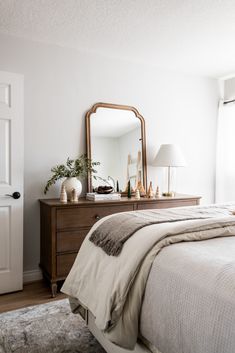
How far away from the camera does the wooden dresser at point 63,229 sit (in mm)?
2656

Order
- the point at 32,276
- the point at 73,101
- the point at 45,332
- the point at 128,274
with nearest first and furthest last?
the point at 128,274
the point at 45,332
the point at 32,276
the point at 73,101

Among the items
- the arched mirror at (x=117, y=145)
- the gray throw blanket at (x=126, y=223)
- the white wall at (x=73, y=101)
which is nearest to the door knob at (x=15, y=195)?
the white wall at (x=73, y=101)

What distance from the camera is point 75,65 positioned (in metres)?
3.23

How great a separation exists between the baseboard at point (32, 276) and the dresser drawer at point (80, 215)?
0.73 meters

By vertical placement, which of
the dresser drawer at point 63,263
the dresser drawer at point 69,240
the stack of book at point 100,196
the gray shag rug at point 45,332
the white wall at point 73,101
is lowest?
the gray shag rug at point 45,332

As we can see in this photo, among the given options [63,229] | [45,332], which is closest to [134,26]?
[63,229]

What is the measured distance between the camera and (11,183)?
9.06 feet

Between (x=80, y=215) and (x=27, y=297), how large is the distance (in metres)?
0.88

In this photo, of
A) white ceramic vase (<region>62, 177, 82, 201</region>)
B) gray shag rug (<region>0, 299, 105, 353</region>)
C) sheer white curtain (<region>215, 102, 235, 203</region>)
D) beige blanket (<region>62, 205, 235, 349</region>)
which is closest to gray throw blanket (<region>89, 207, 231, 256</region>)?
beige blanket (<region>62, 205, 235, 349</region>)

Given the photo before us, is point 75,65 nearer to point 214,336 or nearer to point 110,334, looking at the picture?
point 110,334

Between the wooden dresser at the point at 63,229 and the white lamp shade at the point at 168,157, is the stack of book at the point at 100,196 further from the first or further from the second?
the white lamp shade at the point at 168,157

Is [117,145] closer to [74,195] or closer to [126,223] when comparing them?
[74,195]

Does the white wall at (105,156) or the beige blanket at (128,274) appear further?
the white wall at (105,156)

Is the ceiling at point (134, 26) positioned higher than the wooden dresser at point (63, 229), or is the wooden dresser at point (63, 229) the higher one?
the ceiling at point (134, 26)
